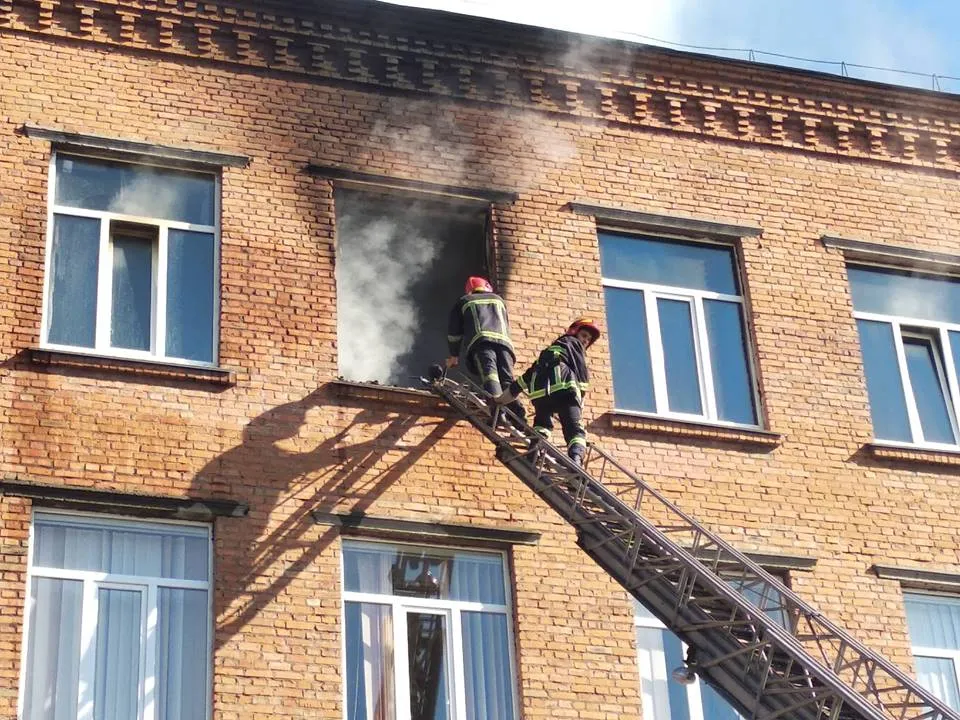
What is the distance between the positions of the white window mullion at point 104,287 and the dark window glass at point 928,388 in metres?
7.26

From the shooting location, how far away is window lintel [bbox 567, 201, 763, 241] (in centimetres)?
1666

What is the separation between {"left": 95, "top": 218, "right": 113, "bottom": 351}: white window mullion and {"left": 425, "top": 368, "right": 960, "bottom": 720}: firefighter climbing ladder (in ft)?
10.4

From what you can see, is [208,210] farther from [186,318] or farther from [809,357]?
[809,357]

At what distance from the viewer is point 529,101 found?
17.0m

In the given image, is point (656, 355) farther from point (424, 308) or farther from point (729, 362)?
point (424, 308)

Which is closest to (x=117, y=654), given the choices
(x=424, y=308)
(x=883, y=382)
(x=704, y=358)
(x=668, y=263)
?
(x=424, y=308)

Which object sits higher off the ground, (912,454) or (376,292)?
(376,292)

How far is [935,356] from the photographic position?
687 inches

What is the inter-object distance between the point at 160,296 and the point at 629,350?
4.07 m

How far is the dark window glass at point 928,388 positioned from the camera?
16969 millimetres

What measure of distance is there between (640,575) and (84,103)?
6367 mm

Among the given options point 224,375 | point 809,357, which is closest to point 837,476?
point 809,357

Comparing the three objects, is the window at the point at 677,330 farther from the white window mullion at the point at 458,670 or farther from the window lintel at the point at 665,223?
the white window mullion at the point at 458,670

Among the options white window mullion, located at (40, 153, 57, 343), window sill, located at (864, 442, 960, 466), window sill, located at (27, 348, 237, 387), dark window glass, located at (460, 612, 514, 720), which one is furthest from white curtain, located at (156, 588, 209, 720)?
window sill, located at (864, 442, 960, 466)
